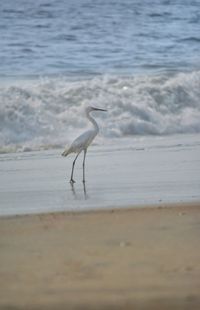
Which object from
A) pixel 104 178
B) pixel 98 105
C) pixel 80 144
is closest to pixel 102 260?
pixel 104 178

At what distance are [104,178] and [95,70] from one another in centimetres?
860

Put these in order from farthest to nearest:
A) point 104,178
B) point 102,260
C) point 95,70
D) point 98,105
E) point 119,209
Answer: point 95,70 < point 98,105 < point 104,178 < point 119,209 < point 102,260

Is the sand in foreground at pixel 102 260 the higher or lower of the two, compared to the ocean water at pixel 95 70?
higher

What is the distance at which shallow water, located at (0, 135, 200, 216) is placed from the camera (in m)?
9.16

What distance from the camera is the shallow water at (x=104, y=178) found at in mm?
9156

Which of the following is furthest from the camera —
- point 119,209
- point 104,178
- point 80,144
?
point 80,144

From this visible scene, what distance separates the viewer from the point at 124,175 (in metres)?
10.4

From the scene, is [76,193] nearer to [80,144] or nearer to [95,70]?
[80,144]

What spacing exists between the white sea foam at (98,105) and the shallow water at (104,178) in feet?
4.20

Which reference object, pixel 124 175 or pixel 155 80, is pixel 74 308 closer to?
pixel 124 175

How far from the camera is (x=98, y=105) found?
15.7 m

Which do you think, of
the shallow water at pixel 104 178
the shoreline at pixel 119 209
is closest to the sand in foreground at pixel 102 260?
the shoreline at pixel 119 209

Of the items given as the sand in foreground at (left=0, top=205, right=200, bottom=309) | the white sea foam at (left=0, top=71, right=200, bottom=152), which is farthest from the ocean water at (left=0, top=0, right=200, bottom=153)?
the sand in foreground at (left=0, top=205, right=200, bottom=309)

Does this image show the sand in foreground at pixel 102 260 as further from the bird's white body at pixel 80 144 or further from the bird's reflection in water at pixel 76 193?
the bird's white body at pixel 80 144
